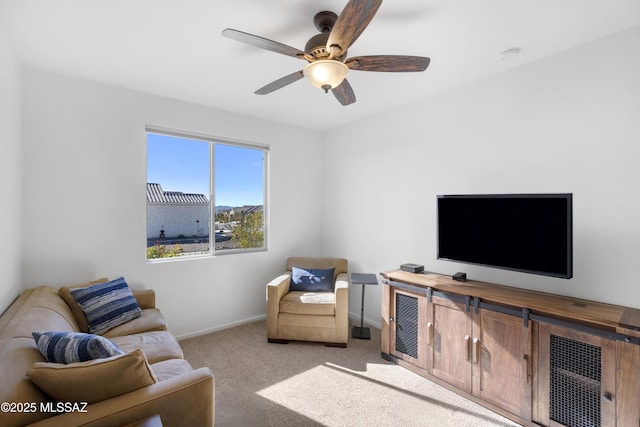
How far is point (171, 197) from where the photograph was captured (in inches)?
129

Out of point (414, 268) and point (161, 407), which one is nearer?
point (161, 407)

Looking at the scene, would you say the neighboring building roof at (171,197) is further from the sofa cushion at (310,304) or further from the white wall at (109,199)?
the sofa cushion at (310,304)

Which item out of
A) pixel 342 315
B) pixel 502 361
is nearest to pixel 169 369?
pixel 342 315

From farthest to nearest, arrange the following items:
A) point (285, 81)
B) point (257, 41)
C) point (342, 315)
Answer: point (342, 315) → point (285, 81) → point (257, 41)

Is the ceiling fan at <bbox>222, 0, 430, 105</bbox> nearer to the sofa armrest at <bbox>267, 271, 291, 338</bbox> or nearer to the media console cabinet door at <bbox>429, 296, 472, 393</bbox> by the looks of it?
the media console cabinet door at <bbox>429, 296, 472, 393</bbox>

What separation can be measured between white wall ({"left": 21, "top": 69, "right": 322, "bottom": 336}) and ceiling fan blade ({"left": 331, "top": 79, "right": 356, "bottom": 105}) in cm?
176

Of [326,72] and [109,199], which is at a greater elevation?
[326,72]

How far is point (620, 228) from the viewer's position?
76.9 inches

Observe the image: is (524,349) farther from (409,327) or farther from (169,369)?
(169,369)

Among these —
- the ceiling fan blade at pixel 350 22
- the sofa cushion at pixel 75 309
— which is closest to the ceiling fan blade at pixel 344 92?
the ceiling fan blade at pixel 350 22

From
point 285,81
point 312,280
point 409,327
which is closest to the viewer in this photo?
point 285,81

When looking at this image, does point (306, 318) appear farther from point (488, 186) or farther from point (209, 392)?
point (488, 186)

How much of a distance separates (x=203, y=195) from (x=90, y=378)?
251cm

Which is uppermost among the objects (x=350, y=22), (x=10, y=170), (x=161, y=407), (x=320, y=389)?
(x=350, y=22)
